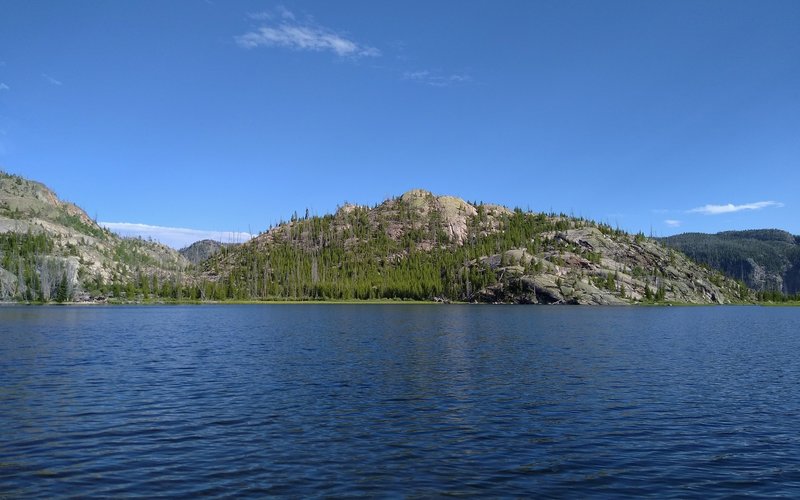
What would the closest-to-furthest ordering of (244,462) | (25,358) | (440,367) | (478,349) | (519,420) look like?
(244,462), (519,420), (440,367), (25,358), (478,349)

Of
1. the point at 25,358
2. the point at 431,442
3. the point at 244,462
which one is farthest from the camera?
the point at 25,358

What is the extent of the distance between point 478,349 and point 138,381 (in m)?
45.4

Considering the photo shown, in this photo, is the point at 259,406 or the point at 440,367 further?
the point at 440,367

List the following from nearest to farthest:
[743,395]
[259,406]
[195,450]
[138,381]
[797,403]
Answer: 1. [195,450]
2. [259,406]
3. [797,403]
4. [743,395]
5. [138,381]

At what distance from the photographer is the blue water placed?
24.9 metres

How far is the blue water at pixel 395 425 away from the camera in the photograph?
24.9 m

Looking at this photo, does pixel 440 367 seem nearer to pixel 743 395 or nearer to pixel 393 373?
pixel 393 373

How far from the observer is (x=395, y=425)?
3500 cm

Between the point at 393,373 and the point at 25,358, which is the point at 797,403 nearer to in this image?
the point at 393,373

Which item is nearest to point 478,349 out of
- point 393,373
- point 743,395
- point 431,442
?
point 393,373

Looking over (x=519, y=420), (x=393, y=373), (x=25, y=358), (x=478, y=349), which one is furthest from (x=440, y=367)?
(x=25, y=358)

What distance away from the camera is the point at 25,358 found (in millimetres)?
64250

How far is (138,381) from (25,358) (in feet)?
81.4

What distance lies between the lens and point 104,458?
91.8 ft
